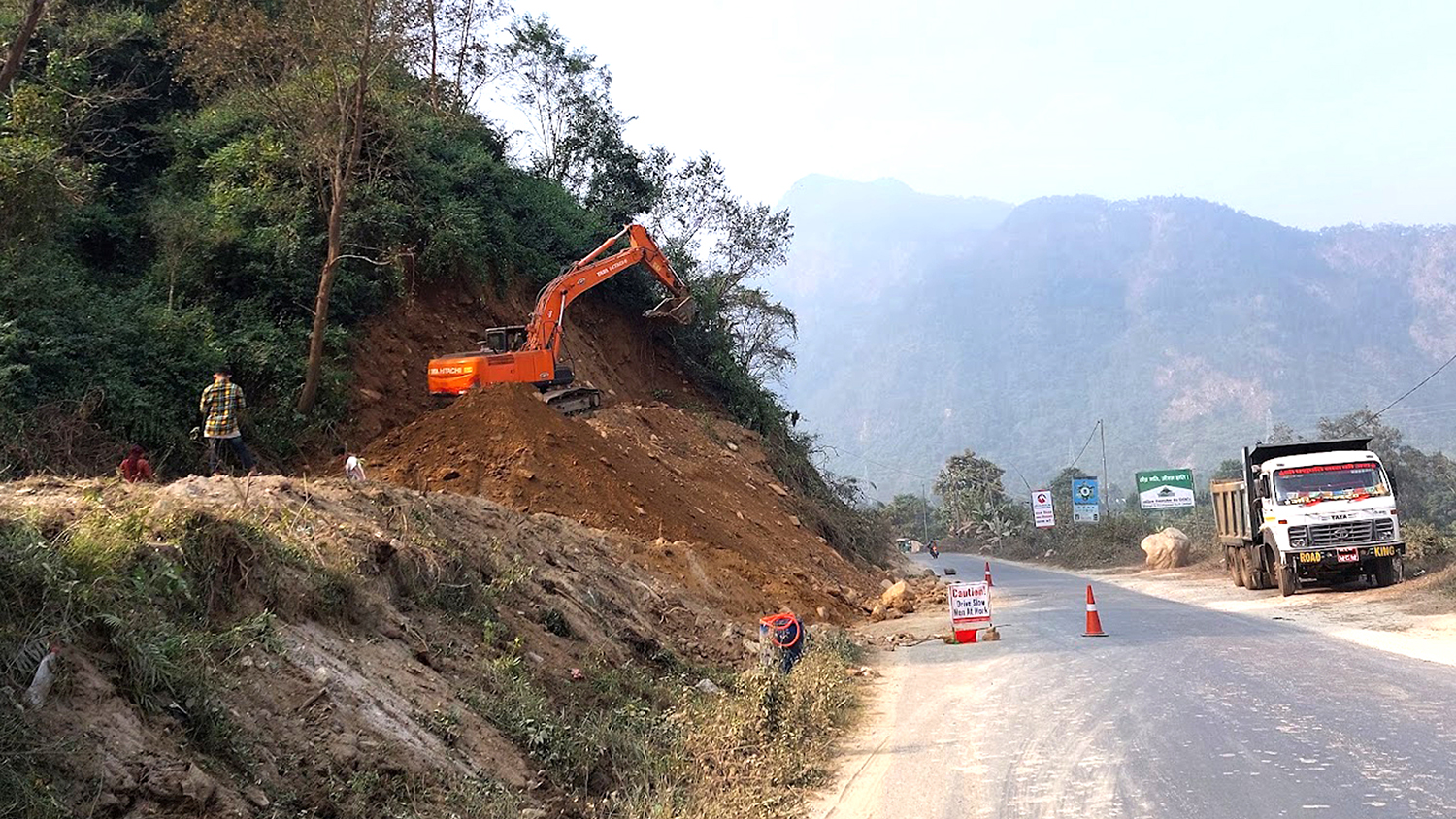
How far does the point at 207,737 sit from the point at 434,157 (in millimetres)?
22923

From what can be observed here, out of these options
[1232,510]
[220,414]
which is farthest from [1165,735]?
[1232,510]

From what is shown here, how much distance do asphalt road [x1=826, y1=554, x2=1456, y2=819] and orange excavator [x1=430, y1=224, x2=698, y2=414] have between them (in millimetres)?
9777

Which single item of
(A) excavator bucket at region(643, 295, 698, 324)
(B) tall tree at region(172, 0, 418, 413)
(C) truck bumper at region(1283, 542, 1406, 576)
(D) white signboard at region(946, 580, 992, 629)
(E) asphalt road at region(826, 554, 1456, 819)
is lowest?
(E) asphalt road at region(826, 554, 1456, 819)

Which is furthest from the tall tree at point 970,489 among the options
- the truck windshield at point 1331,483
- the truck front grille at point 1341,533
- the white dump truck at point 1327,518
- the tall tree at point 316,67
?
the tall tree at point 316,67

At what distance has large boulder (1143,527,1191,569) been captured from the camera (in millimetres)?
→ 39344

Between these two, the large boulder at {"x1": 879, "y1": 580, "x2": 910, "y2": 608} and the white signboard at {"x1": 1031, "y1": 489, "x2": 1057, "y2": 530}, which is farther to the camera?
the white signboard at {"x1": 1031, "y1": 489, "x2": 1057, "y2": 530}

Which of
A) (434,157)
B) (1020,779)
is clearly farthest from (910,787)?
(434,157)

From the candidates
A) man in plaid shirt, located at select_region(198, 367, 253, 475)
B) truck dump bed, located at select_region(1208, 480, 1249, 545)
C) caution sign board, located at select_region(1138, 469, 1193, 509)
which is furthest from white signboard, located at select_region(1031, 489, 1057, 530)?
man in plaid shirt, located at select_region(198, 367, 253, 475)

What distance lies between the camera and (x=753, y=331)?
39.5 metres

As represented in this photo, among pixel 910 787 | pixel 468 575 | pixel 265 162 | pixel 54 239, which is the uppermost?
pixel 265 162

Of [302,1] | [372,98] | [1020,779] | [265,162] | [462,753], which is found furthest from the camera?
[265,162]

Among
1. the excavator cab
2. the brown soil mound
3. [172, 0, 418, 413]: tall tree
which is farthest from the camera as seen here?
the excavator cab

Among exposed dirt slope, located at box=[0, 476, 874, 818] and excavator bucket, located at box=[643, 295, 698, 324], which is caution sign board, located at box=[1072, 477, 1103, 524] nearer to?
excavator bucket, located at box=[643, 295, 698, 324]

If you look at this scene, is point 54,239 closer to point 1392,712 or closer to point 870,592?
point 870,592
